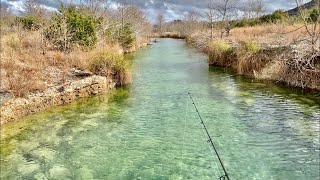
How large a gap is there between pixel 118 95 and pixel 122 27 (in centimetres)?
2869

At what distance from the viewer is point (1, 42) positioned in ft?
74.1

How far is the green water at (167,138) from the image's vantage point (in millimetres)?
9234

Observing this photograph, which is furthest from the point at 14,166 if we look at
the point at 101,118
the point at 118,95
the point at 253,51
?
the point at 253,51

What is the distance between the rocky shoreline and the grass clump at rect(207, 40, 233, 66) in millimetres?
11862

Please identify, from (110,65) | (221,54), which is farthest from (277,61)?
(110,65)

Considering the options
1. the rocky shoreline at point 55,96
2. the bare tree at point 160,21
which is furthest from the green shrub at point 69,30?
the bare tree at point 160,21

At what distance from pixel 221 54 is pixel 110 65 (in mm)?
12256

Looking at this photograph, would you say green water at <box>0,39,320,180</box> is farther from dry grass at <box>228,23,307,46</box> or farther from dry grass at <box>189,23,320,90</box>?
dry grass at <box>228,23,307,46</box>

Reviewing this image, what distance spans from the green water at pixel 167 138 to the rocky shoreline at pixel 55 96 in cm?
55

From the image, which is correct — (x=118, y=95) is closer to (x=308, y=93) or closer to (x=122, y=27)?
(x=308, y=93)

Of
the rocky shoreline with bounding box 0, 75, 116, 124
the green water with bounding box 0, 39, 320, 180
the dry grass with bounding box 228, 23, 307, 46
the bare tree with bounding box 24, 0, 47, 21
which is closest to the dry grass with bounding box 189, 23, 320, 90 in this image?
the dry grass with bounding box 228, 23, 307, 46

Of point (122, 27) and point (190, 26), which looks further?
point (190, 26)

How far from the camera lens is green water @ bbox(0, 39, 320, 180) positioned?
9.23 m

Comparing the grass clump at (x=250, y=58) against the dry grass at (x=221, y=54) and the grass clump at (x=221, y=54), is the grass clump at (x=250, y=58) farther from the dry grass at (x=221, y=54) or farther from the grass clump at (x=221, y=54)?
the grass clump at (x=221, y=54)
